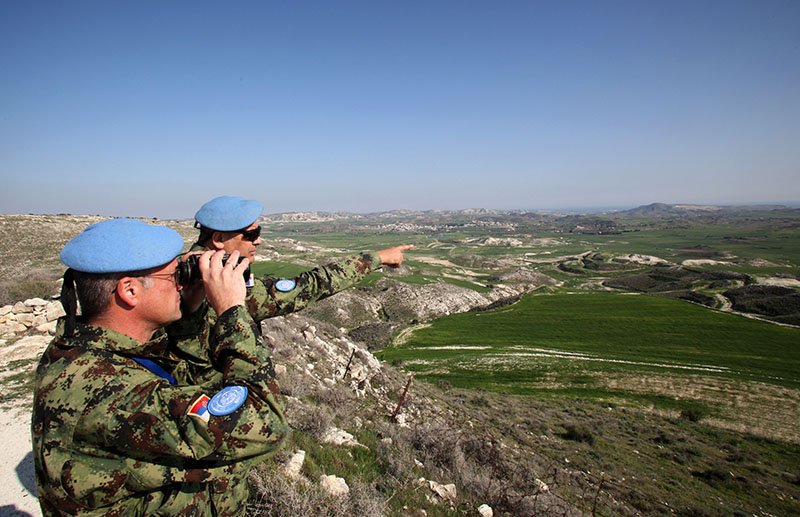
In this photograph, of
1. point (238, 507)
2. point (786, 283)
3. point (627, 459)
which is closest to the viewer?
point (238, 507)

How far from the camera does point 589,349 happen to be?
46719 millimetres

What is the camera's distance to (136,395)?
6.01ft

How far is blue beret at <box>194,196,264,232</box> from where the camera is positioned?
3744mm

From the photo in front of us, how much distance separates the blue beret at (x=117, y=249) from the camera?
1969mm

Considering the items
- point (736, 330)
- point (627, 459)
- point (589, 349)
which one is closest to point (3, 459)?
point (627, 459)

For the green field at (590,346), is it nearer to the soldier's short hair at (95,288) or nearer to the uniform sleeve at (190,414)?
the uniform sleeve at (190,414)

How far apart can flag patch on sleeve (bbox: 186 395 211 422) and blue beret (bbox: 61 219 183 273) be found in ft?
2.56

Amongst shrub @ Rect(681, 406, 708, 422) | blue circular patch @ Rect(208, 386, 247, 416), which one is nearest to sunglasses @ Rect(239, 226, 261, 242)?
blue circular patch @ Rect(208, 386, 247, 416)

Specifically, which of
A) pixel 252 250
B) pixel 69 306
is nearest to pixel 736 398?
pixel 252 250

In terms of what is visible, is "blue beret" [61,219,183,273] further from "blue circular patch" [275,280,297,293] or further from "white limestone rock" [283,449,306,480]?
"white limestone rock" [283,449,306,480]

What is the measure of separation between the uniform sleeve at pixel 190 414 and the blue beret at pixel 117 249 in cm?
51

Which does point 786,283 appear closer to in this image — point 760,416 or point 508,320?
point 508,320

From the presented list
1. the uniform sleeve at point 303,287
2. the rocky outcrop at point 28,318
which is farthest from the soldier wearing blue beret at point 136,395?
the rocky outcrop at point 28,318

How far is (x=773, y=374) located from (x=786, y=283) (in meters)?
65.6
